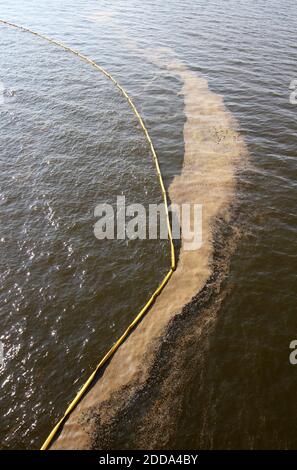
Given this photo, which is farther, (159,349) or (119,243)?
(119,243)

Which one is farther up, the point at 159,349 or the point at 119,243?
the point at 119,243

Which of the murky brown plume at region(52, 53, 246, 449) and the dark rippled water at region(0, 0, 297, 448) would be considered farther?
the dark rippled water at region(0, 0, 297, 448)

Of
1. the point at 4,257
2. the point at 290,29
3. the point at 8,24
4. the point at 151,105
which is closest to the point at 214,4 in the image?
the point at 290,29

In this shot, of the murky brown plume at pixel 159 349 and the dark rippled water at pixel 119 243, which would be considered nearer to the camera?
the murky brown plume at pixel 159 349

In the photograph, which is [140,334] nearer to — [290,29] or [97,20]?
[290,29]
